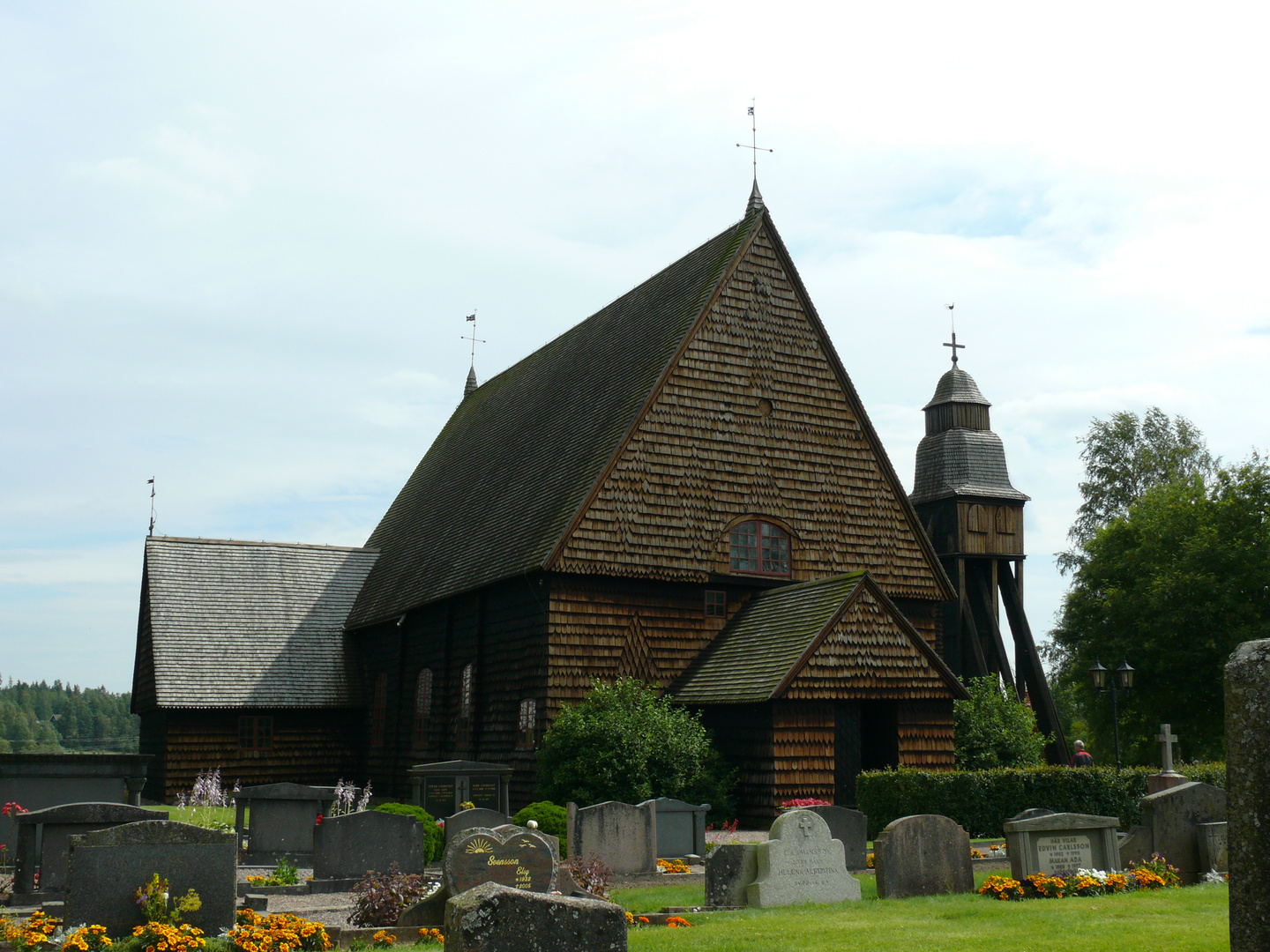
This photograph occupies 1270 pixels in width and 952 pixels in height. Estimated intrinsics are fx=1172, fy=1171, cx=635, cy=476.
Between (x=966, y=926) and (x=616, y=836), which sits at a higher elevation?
(x=616, y=836)

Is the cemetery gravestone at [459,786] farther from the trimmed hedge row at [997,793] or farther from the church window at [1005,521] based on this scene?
the church window at [1005,521]

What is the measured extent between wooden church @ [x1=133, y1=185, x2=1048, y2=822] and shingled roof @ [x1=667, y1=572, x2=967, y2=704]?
5cm

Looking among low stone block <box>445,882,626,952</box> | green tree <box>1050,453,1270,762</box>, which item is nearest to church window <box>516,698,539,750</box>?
low stone block <box>445,882,626,952</box>

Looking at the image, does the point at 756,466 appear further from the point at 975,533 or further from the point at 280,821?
the point at 975,533

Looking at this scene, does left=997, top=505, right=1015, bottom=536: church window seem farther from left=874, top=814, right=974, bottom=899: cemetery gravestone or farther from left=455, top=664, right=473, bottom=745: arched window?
left=874, top=814, right=974, bottom=899: cemetery gravestone

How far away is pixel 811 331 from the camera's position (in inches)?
1051

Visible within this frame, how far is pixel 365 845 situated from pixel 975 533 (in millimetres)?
30799

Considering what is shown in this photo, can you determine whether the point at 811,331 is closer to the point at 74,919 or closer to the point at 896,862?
the point at 896,862

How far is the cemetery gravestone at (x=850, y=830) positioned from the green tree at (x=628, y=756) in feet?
15.1

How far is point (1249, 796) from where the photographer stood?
5.10 metres

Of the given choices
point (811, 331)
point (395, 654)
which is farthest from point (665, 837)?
point (395, 654)

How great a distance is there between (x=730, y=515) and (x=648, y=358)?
12.8ft

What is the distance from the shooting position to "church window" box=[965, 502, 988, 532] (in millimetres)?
41469

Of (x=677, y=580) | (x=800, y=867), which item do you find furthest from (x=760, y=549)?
(x=800, y=867)
